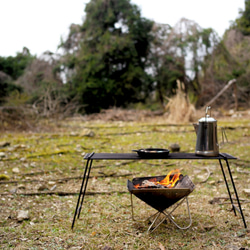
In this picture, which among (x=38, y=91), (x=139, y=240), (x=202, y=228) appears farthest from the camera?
(x=38, y=91)

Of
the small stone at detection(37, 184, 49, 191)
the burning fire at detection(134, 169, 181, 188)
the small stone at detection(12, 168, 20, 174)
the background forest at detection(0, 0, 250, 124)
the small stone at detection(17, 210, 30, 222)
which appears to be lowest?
the small stone at detection(12, 168, 20, 174)

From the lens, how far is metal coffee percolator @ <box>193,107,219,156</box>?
7.36ft

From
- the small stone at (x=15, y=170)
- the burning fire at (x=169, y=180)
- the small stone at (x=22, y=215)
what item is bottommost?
the small stone at (x=15, y=170)

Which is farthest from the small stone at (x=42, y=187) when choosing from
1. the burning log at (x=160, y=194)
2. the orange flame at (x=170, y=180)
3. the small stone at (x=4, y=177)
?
the orange flame at (x=170, y=180)

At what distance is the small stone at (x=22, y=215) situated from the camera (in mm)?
2477

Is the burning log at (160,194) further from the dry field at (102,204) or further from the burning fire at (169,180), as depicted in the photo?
the dry field at (102,204)

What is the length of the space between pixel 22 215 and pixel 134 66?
1231 centimetres

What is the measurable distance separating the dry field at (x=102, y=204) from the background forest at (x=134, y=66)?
8.16 metres

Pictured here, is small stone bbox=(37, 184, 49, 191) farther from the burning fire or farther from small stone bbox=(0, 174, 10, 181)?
the burning fire

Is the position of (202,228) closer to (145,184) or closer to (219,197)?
(145,184)

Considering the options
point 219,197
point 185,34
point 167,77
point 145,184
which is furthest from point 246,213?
point 185,34

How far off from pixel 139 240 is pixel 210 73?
13.5 metres

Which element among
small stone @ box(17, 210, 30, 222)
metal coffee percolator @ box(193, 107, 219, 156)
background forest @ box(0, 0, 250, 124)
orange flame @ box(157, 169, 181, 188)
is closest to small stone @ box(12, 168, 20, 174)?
small stone @ box(17, 210, 30, 222)

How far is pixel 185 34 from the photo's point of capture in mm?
14828
